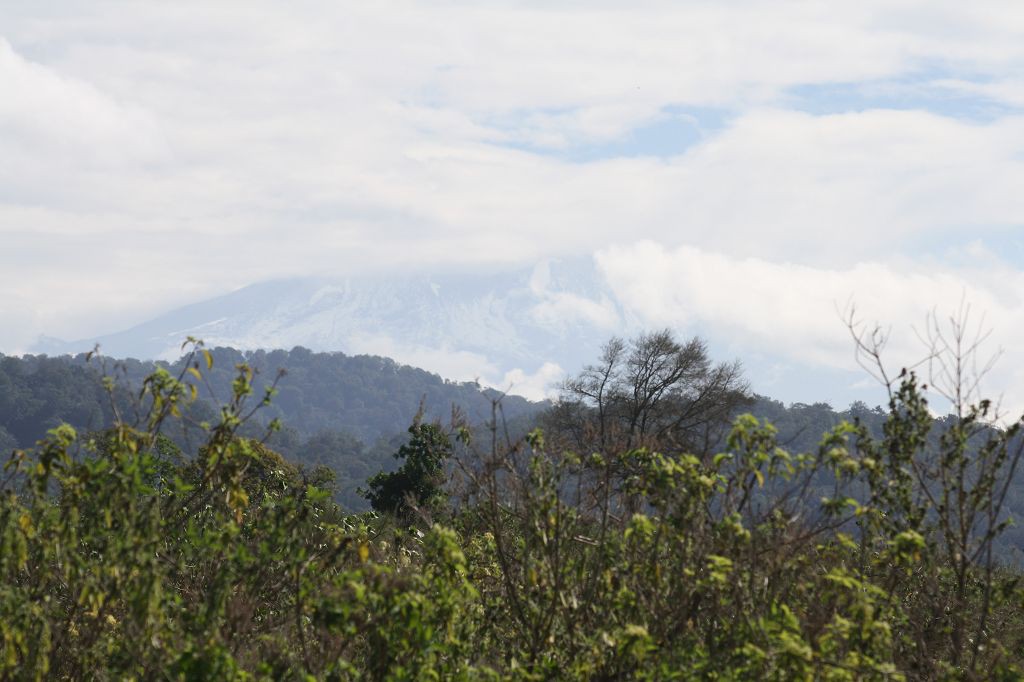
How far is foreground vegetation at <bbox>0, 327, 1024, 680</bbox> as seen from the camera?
488cm

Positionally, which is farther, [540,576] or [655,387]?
[655,387]

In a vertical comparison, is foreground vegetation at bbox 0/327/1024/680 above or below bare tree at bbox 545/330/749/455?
below

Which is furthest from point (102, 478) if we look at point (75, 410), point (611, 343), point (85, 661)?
point (75, 410)

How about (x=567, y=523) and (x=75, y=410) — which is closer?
(x=567, y=523)

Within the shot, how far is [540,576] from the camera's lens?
5.87m

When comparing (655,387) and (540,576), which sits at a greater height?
(655,387)

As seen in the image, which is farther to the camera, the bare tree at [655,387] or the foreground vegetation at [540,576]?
the bare tree at [655,387]

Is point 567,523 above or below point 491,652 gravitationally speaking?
above

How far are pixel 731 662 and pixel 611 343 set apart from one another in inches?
1268

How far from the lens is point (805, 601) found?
5.95m

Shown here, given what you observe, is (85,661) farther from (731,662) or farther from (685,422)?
(685,422)

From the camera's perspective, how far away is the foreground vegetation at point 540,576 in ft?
16.0

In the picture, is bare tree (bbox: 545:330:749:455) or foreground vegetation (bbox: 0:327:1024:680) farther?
bare tree (bbox: 545:330:749:455)

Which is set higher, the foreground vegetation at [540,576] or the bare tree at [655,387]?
the bare tree at [655,387]
